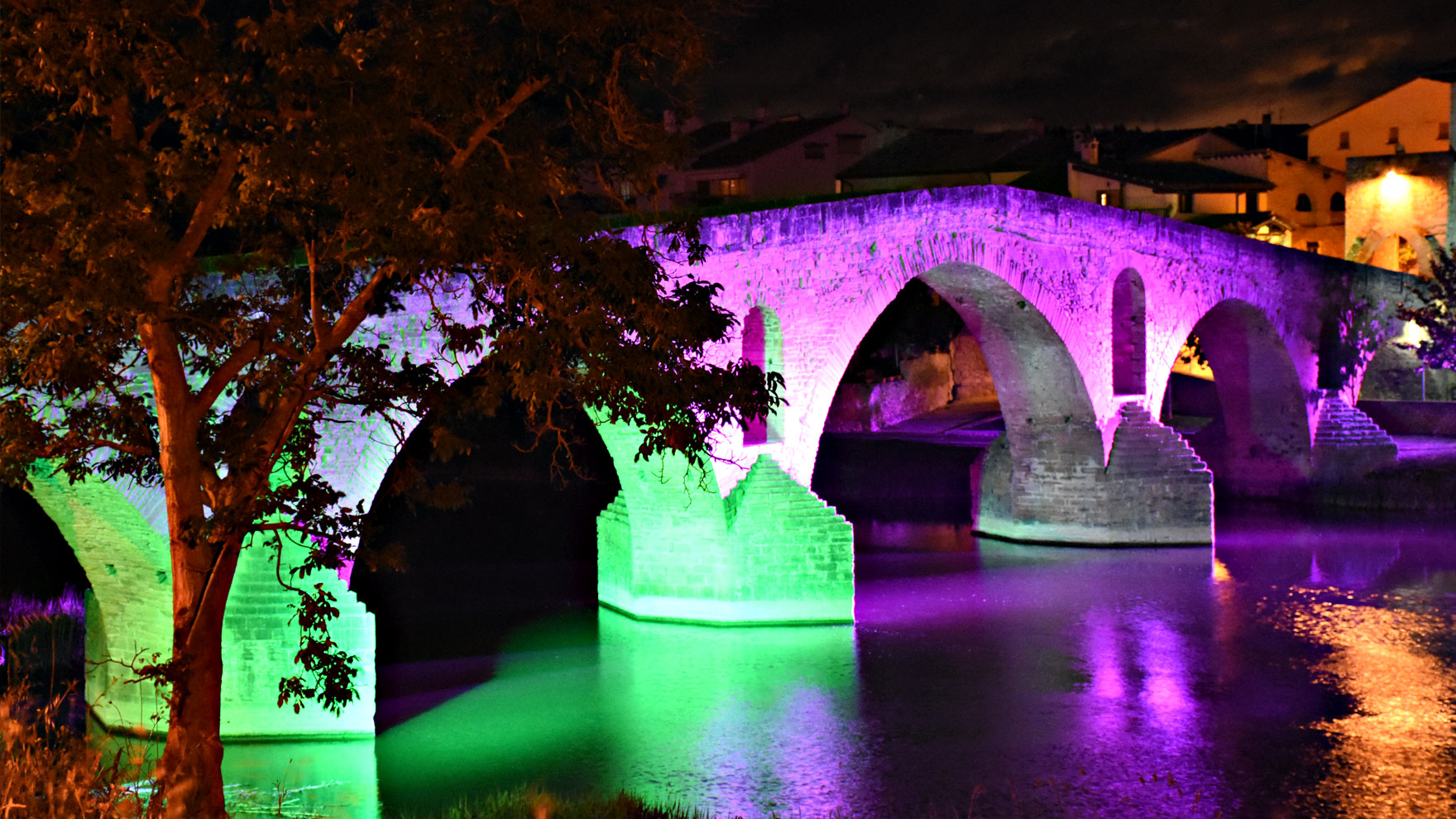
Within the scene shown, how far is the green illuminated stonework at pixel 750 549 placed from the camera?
1541 cm

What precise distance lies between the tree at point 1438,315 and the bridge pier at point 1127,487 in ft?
34.2

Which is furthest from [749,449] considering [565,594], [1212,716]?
[1212,716]

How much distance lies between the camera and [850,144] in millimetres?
39781

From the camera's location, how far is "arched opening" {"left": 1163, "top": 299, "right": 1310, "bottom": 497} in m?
25.8

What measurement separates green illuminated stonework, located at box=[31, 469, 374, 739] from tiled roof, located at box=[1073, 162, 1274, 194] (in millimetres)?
29181

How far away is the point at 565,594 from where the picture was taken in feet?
59.1

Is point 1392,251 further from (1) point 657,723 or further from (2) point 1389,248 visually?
(1) point 657,723

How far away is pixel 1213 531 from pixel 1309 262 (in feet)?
22.7

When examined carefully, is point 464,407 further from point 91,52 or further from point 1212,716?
point 1212,716

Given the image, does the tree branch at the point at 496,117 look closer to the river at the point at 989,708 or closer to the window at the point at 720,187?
the river at the point at 989,708

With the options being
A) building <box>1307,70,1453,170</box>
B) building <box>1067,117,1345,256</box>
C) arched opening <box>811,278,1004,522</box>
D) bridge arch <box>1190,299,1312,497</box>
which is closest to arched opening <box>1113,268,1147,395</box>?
arched opening <box>811,278,1004,522</box>

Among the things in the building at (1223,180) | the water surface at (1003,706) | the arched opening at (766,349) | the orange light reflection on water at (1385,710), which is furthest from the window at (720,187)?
the orange light reflection on water at (1385,710)

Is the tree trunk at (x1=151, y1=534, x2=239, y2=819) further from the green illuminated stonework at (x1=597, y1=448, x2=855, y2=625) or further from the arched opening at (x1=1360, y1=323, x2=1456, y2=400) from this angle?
the arched opening at (x1=1360, y1=323, x2=1456, y2=400)

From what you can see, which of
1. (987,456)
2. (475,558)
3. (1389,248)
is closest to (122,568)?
(475,558)
